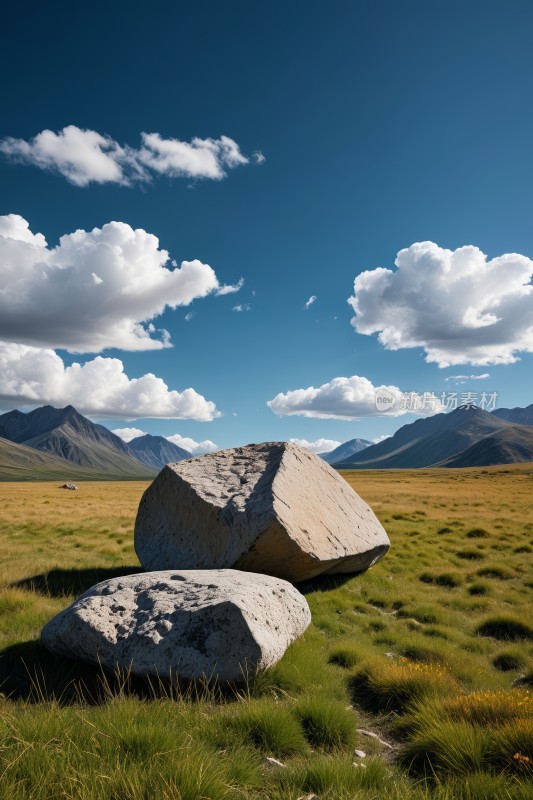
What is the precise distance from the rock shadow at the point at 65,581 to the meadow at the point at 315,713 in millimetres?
82

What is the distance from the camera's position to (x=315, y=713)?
6031 mm

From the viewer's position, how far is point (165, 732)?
4922 mm

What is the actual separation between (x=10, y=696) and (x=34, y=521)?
25044 millimetres

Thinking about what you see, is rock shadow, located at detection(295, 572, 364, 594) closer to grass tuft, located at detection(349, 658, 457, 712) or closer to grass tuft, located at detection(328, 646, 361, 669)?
grass tuft, located at detection(328, 646, 361, 669)

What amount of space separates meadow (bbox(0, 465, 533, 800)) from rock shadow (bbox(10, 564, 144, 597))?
0.27ft

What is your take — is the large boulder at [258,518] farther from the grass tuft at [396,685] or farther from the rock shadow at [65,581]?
the grass tuft at [396,685]

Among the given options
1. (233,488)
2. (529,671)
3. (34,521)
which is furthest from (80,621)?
(34,521)

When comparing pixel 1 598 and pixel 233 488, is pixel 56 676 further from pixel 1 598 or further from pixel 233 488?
pixel 233 488

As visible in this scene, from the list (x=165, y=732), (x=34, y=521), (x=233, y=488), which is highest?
(x=233, y=488)

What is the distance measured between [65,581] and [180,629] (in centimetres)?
727

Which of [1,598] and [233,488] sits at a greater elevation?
[233,488]

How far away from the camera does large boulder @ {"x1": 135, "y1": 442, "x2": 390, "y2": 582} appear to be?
12000 mm

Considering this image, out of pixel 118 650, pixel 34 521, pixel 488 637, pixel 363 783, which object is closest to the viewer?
pixel 363 783

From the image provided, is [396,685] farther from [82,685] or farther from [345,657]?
[82,685]
